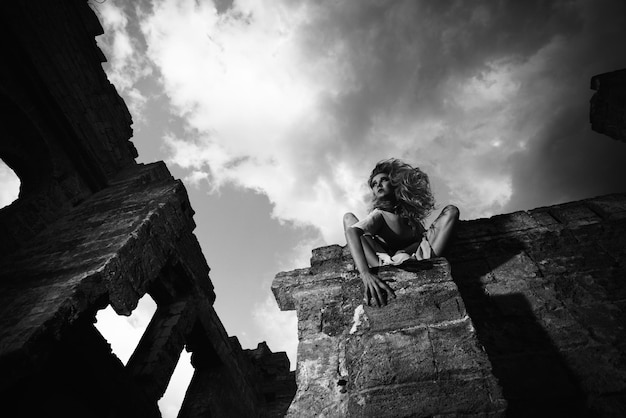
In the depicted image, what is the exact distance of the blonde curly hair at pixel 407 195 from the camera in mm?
2606

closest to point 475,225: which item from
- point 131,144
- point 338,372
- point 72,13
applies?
point 338,372

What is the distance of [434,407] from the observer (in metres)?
1.21

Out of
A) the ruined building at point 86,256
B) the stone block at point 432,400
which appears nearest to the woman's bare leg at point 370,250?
the stone block at point 432,400

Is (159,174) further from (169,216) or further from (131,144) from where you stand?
(169,216)

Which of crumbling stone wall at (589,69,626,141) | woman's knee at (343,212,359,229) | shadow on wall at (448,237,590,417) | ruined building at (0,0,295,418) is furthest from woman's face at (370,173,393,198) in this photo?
crumbling stone wall at (589,69,626,141)

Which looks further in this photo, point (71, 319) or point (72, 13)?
point (72, 13)

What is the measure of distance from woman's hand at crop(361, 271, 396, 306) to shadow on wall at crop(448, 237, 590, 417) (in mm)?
767

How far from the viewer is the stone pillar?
48.8 inches

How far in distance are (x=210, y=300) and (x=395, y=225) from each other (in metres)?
5.21

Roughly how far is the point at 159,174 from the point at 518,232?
248 inches

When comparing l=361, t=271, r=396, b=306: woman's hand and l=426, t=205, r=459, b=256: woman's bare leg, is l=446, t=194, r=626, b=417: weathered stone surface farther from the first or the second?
l=361, t=271, r=396, b=306: woman's hand

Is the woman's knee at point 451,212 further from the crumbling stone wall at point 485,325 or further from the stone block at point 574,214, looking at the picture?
the stone block at point 574,214

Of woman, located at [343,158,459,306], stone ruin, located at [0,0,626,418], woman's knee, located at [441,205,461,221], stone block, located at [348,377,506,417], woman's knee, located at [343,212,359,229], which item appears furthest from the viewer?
woman's knee, located at [343,212,359,229]

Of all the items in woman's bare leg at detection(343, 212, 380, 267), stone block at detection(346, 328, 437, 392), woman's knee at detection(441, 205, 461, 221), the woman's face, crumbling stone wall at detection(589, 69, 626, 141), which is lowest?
stone block at detection(346, 328, 437, 392)
